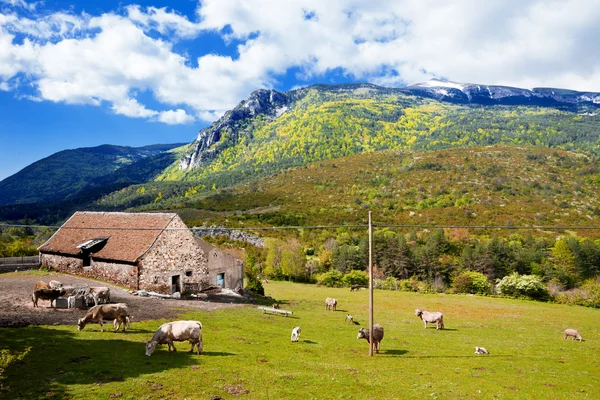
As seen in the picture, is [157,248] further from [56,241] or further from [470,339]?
[470,339]

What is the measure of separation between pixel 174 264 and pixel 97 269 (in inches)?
378

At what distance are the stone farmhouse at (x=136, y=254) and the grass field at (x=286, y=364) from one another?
10.5 m

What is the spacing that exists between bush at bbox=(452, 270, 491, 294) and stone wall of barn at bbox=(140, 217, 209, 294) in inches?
2411

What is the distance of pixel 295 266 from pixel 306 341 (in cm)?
6995

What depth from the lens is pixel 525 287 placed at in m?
70.7

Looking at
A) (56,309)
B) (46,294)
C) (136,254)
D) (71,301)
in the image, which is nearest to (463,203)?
(136,254)

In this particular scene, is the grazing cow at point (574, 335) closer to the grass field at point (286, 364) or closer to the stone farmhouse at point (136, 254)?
the grass field at point (286, 364)

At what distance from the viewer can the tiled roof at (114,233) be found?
131 feet

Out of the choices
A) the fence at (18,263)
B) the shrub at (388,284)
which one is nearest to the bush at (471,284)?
the shrub at (388,284)

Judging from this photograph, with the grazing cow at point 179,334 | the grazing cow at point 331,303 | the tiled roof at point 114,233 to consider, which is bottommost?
the grazing cow at point 331,303

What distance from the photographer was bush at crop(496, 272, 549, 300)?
7006 cm

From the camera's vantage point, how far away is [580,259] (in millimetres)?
88812

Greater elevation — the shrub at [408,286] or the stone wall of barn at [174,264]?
the stone wall of barn at [174,264]

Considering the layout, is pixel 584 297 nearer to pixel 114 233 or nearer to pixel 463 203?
pixel 114 233
